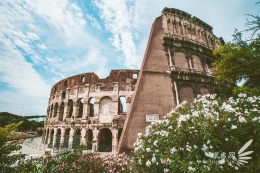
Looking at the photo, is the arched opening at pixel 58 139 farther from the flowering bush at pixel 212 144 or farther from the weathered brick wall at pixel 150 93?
the flowering bush at pixel 212 144

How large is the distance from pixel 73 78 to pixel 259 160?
22235 mm

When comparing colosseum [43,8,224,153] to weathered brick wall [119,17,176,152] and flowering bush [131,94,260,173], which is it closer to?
weathered brick wall [119,17,176,152]

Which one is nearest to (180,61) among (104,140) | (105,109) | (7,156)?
(105,109)

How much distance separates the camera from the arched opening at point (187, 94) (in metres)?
12.6

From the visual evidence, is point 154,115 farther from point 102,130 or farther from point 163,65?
point 102,130

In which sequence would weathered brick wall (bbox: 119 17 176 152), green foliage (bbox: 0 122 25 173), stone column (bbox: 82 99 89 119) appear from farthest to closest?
stone column (bbox: 82 99 89 119), weathered brick wall (bbox: 119 17 176 152), green foliage (bbox: 0 122 25 173)

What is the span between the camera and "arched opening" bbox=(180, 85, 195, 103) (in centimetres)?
1258

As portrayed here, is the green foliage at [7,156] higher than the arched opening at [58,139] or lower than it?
higher

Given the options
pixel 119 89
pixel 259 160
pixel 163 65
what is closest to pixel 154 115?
pixel 163 65

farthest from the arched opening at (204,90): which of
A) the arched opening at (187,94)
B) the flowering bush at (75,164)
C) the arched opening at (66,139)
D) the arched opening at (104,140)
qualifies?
the arched opening at (66,139)

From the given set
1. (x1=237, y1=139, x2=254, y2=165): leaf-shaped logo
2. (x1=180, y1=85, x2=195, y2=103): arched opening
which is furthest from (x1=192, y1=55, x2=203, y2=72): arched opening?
(x1=237, y1=139, x2=254, y2=165): leaf-shaped logo

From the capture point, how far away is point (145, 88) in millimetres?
10594

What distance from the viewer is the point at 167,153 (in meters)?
3.46

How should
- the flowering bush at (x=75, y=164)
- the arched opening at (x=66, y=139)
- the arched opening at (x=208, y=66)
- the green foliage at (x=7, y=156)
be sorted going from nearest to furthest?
1. the green foliage at (x=7, y=156)
2. the flowering bush at (x=75, y=164)
3. the arched opening at (x=208, y=66)
4. the arched opening at (x=66, y=139)
